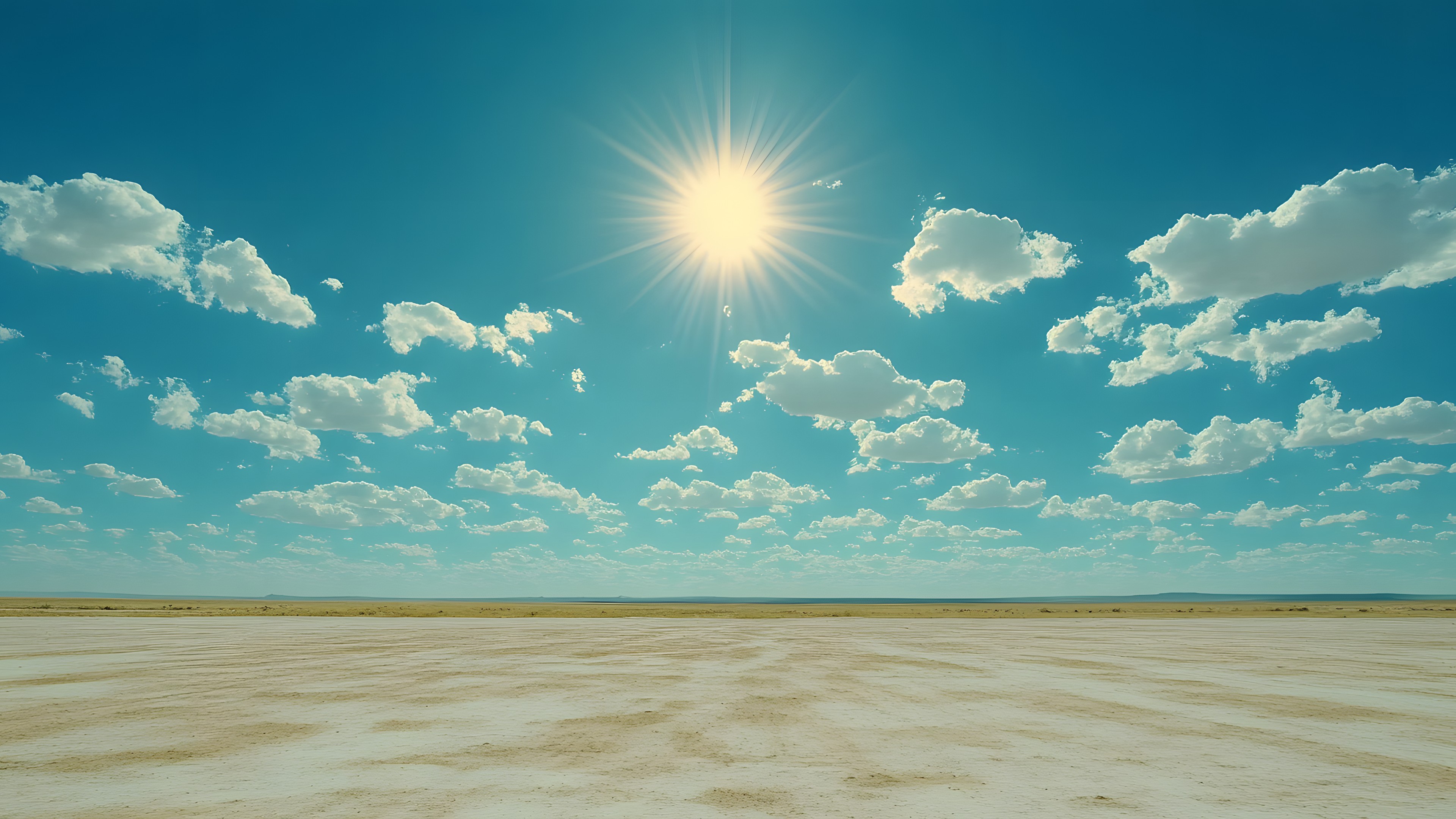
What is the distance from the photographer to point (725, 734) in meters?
11.5

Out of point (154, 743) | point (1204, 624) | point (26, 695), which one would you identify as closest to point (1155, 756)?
point (154, 743)

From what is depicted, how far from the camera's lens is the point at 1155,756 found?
9.89 metres

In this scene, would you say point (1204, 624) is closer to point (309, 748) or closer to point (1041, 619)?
point (1041, 619)

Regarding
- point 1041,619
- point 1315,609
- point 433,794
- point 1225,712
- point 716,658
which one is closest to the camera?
point 433,794

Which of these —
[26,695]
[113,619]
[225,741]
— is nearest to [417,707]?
[225,741]

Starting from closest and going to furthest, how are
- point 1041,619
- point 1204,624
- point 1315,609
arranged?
point 1204,624
point 1041,619
point 1315,609

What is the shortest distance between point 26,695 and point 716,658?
18.9 meters

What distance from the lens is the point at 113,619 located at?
50281mm

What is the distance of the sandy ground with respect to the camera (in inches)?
310

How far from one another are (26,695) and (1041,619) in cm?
6497

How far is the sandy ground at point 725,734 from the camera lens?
787 cm

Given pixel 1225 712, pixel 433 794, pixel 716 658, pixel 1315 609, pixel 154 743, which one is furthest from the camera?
pixel 1315 609

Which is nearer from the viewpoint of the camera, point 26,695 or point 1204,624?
point 26,695

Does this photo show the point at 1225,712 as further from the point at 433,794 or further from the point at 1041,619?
the point at 1041,619
